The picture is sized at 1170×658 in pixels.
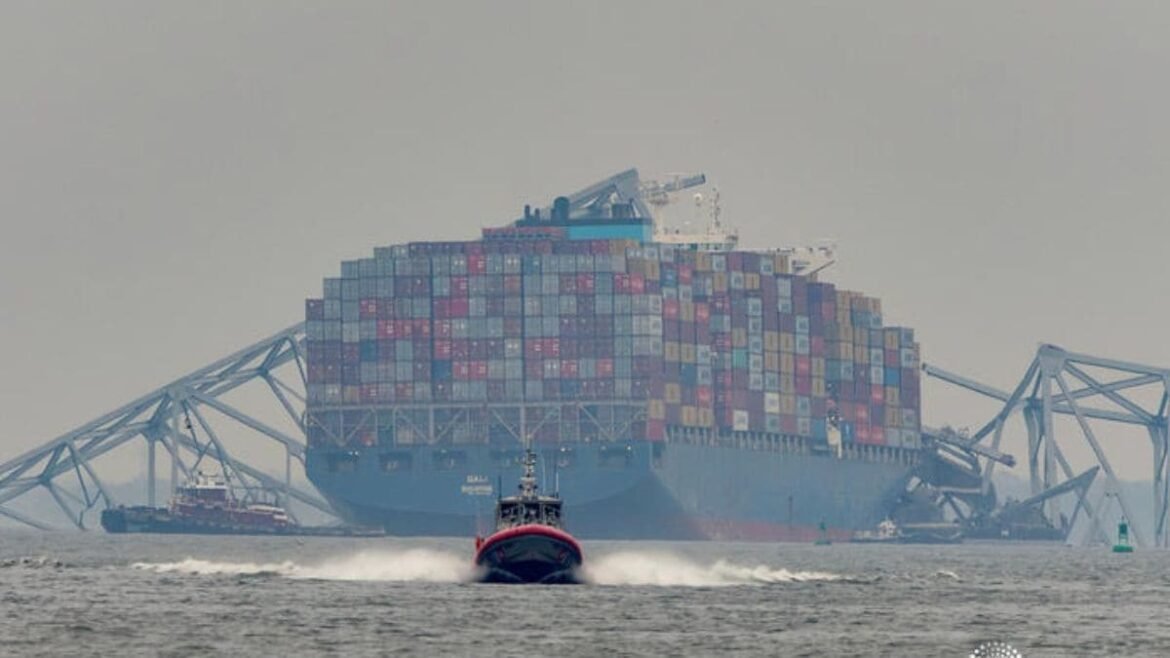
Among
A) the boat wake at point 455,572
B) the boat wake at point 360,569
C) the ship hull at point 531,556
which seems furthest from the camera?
the boat wake at point 360,569

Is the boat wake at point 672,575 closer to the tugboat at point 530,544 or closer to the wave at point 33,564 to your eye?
the tugboat at point 530,544

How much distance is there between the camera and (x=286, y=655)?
10619 centimetres

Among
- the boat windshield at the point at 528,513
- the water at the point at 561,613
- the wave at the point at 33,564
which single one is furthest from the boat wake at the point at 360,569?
the boat windshield at the point at 528,513

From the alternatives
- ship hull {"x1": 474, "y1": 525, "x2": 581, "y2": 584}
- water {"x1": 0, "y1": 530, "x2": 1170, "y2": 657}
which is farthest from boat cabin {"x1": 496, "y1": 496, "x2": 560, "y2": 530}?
water {"x1": 0, "y1": 530, "x2": 1170, "y2": 657}

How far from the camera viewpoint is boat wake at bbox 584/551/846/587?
151 m

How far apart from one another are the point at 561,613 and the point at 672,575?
37921 mm

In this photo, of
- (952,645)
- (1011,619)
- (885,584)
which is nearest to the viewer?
(952,645)

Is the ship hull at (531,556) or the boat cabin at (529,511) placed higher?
the boat cabin at (529,511)

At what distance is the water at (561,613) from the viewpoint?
11094 centimetres

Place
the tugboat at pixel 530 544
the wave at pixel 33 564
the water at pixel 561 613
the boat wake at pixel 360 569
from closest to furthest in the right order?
the water at pixel 561 613, the tugboat at pixel 530 544, the boat wake at pixel 360 569, the wave at pixel 33 564

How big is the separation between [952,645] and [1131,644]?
20.2ft

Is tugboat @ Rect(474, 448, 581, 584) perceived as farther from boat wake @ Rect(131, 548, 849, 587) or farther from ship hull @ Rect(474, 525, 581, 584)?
boat wake @ Rect(131, 548, 849, 587)

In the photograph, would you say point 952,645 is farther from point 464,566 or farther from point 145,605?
point 464,566

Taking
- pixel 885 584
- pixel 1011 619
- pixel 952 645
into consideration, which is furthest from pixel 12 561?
pixel 952 645
